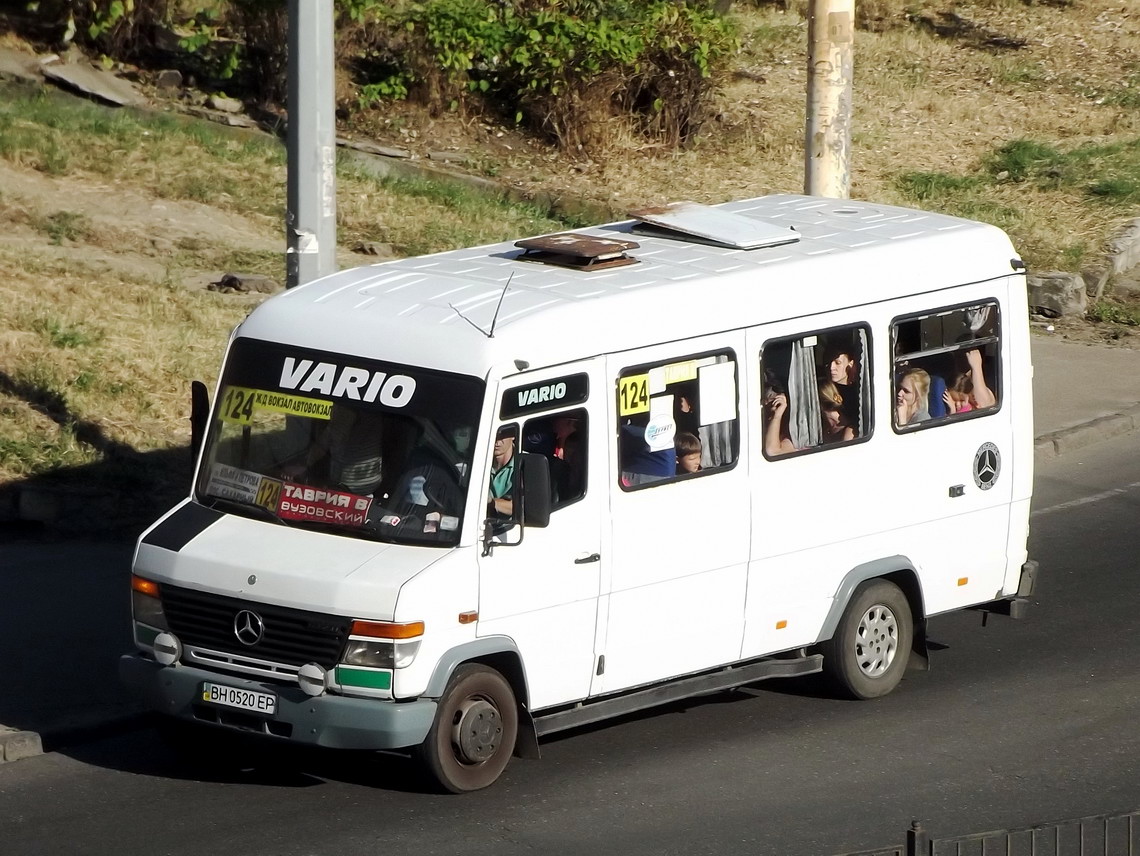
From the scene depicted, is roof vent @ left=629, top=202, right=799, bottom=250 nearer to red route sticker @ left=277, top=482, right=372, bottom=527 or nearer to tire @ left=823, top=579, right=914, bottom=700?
tire @ left=823, top=579, right=914, bottom=700

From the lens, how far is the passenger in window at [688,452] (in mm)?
8398

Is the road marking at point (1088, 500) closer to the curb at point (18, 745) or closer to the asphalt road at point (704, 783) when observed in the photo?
the asphalt road at point (704, 783)

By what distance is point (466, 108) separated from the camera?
22.2m

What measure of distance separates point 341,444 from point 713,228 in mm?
2487

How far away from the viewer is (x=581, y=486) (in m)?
8.01

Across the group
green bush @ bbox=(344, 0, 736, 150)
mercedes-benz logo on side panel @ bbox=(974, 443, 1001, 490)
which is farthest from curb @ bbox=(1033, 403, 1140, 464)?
green bush @ bbox=(344, 0, 736, 150)

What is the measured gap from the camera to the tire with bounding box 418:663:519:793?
771 centimetres

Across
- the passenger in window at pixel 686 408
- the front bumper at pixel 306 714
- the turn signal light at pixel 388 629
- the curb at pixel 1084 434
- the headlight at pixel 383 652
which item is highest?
the passenger in window at pixel 686 408

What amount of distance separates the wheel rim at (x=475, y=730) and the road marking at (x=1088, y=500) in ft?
20.0

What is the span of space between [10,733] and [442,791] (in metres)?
2.20

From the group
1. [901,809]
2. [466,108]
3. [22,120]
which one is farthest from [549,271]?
[466,108]

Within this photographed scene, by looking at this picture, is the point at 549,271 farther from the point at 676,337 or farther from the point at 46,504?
the point at 46,504

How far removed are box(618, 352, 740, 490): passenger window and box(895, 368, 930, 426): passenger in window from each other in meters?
1.13

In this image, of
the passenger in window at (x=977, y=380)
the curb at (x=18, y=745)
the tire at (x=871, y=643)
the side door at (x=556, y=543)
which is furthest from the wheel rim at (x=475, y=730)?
the passenger in window at (x=977, y=380)
